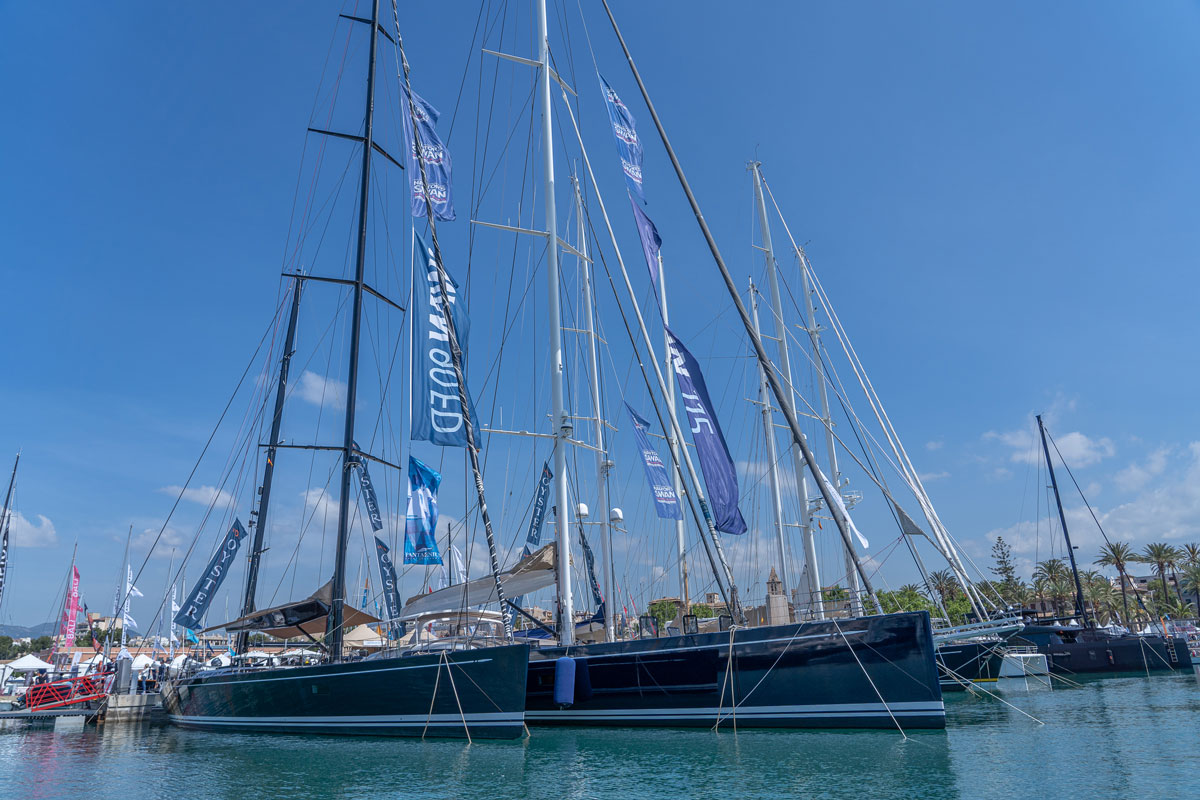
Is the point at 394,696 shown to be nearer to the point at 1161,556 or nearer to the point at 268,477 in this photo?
the point at 268,477

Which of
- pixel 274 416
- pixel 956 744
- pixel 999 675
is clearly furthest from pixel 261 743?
pixel 999 675

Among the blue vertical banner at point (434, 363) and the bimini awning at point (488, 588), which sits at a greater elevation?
the blue vertical banner at point (434, 363)

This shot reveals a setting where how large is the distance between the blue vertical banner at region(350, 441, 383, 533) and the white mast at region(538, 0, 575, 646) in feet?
20.9

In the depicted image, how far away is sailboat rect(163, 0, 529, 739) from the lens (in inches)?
678

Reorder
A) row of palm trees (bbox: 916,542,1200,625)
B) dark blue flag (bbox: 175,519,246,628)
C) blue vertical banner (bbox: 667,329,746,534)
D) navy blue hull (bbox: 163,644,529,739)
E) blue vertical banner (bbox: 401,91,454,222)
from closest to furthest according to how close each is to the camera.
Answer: navy blue hull (bbox: 163,644,529,739) < blue vertical banner (bbox: 667,329,746,534) < blue vertical banner (bbox: 401,91,454,222) < dark blue flag (bbox: 175,519,246,628) < row of palm trees (bbox: 916,542,1200,625)

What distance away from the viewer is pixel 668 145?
48.3 ft

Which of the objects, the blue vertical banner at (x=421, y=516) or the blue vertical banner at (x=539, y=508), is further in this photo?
the blue vertical banner at (x=539, y=508)

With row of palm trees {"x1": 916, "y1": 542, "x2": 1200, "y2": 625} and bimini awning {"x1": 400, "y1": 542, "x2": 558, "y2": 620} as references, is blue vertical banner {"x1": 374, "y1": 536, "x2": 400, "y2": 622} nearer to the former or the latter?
bimini awning {"x1": 400, "y1": 542, "x2": 558, "y2": 620}

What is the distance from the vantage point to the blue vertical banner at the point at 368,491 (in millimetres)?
22828

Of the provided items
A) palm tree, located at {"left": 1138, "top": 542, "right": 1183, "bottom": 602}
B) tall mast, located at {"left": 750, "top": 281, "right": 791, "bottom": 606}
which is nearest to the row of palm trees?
palm tree, located at {"left": 1138, "top": 542, "right": 1183, "bottom": 602}

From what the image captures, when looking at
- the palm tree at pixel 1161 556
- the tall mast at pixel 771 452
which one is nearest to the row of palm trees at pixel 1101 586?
the palm tree at pixel 1161 556

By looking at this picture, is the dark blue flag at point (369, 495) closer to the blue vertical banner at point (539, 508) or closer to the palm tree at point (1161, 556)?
the blue vertical banner at point (539, 508)

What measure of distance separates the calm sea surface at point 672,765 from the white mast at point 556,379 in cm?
337

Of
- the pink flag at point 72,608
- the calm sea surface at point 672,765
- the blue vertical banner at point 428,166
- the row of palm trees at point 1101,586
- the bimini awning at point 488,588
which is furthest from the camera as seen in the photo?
the row of palm trees at point 1101,586
